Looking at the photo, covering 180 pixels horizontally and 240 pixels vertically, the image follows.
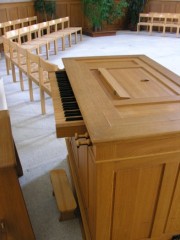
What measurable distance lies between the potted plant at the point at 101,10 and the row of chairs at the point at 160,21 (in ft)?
3.16

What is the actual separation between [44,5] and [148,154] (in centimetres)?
762

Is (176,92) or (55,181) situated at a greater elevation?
(176,92)

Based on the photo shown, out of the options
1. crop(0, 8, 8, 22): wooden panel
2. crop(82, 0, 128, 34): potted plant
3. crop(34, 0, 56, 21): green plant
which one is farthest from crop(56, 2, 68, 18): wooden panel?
crop(0, 8, 8, 22): wooden panel

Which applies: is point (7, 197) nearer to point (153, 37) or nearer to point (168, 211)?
point (168, 211)

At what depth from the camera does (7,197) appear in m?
1.38

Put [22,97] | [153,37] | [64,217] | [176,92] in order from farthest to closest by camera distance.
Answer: [153,37] → [22,97] → [64,217] → [176,92]

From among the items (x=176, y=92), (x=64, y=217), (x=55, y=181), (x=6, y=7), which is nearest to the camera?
(x=176, y=92)

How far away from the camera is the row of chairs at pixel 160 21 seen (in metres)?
8.09

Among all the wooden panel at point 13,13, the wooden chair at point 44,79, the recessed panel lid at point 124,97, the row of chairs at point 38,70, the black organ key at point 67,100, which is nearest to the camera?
the recessed panel lid at point 124,97

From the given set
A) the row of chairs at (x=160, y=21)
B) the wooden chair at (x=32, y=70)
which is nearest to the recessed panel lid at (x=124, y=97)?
the wooden chair at (x=32, y=70)

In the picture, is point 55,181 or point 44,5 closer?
point 55,181

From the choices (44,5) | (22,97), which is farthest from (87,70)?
(44,5)

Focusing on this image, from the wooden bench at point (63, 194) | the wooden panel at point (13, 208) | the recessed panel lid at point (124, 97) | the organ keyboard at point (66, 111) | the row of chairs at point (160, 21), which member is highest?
the recessed panel lid at point (124, 97)

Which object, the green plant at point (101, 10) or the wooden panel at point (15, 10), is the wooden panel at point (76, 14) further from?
the wooden panel at point (15, 10)
